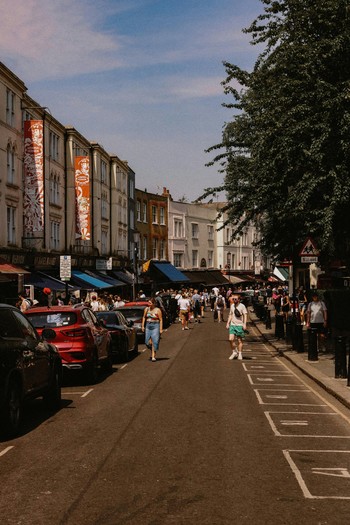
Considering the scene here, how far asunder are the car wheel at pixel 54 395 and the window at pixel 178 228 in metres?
63.1

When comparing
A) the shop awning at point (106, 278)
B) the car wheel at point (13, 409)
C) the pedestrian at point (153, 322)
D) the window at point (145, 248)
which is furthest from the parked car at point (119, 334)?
the window at point (145, 248)

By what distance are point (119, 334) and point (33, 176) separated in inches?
701

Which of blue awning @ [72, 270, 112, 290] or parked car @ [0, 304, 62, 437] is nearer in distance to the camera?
parked car @ [0, 304, 62, 437]

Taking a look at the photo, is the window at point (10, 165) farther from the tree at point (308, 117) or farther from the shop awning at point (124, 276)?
the shop awning at point (124, 276)

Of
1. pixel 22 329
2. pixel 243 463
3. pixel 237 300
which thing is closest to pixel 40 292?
pixel 237 300

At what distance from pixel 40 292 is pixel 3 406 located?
2772cm

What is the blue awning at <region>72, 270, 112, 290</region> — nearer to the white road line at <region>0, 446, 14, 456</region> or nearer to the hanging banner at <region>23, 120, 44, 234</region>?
the hanging banner at <region>23, 120, 44, 234</region>

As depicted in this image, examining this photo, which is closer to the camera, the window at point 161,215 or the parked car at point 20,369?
the parked car at point 20,369

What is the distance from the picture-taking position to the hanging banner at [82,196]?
43.8 meters

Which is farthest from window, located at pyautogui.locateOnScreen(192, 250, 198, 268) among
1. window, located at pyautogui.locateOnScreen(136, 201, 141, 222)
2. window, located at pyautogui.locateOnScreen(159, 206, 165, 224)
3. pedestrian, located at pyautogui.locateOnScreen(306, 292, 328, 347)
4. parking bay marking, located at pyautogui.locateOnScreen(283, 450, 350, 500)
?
parking bay marking, located at pyautogui.locateOnScreen(283, 450, 350, 500)

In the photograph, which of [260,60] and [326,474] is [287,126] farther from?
[326,474]

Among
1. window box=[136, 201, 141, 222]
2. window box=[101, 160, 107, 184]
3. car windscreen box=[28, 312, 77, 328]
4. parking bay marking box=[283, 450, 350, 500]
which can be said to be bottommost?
parking bay marking box=[283, 450, 350, 500]

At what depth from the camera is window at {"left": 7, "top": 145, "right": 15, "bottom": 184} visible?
1352 inches

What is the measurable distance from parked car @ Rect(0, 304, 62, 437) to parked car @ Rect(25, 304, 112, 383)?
237 cm
